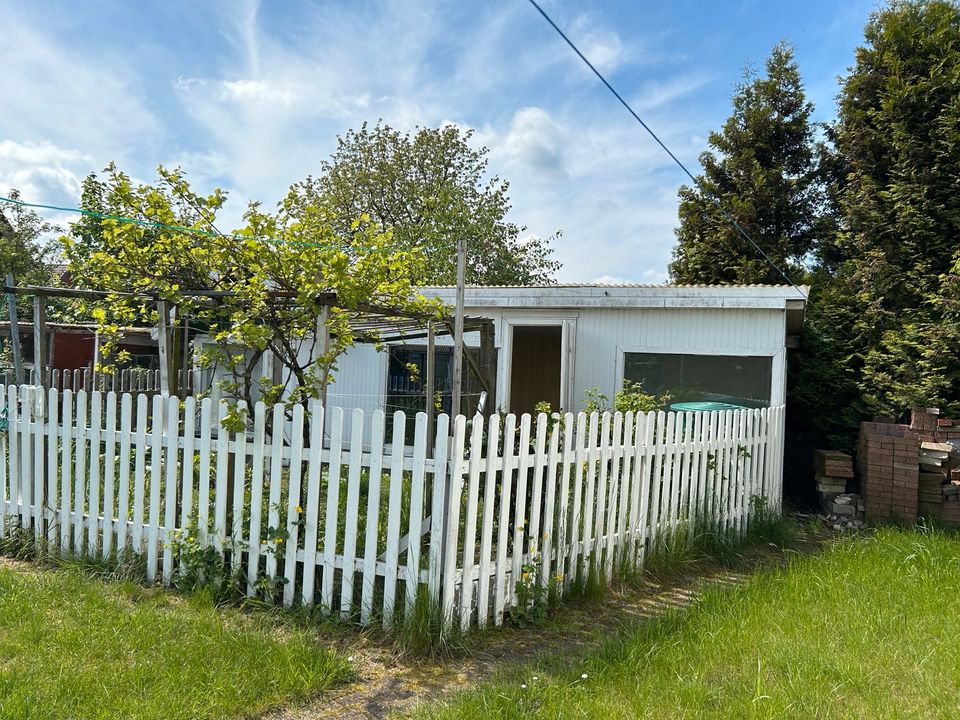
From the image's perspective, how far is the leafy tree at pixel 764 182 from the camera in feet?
47.9

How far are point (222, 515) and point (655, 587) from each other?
2960 mm

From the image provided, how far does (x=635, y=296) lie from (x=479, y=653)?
5987 millimetres

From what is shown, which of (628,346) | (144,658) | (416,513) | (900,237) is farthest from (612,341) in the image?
(144,658)

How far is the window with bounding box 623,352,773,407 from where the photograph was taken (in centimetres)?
821

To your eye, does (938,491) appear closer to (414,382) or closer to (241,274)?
(414,382)

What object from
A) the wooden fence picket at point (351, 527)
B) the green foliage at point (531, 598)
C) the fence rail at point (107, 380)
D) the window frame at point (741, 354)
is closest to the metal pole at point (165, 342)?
the wooden fence picket at point (351, 527)

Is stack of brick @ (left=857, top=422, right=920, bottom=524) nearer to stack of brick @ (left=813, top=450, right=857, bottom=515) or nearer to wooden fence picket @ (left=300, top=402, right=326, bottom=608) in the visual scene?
stack of brick @ (left=813, top=450, right=857, bottom=515)

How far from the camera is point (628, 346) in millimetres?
8906

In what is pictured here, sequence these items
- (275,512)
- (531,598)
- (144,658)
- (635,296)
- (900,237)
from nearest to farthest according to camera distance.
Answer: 1. (144,658)
2. (275,512)
3. (531,598)
4. (635,296)
5. (900,237)

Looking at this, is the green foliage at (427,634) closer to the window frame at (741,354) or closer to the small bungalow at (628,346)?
the small bungalow at (628,346)

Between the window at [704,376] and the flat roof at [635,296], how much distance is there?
0.67 metres

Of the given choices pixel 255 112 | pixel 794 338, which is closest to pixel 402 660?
pixel 255 112

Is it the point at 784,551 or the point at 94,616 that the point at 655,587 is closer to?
the point at 784,551

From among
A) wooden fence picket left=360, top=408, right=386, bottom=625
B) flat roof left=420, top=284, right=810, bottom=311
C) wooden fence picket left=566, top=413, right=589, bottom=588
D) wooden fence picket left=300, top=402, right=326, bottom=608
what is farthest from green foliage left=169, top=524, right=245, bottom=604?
flat roof left=420, top=284, right=810, bottom=311
